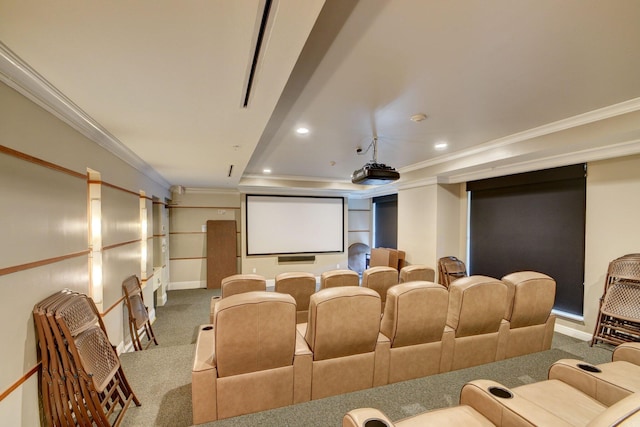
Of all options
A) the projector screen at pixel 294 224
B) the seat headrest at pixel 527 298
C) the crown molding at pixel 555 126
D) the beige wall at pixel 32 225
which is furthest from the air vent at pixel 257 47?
the projector screen at pixel 294 224

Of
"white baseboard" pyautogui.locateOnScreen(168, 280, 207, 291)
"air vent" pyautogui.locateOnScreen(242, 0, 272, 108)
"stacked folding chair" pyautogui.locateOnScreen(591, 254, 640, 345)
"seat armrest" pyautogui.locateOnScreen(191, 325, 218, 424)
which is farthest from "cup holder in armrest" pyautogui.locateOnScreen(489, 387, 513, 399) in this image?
"white baseboard" pyautogui.locateOnScreen(168, 280, 207, 291)

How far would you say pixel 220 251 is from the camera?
7.25 metres

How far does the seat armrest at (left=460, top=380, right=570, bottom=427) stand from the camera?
1153mm

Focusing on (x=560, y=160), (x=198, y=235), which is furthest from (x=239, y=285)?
(x=198, y=235)

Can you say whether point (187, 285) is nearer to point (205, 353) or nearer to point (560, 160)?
point (205, 353)

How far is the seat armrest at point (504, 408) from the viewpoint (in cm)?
115

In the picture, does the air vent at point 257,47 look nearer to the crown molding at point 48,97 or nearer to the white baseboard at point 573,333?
the crown molding at point 48,97

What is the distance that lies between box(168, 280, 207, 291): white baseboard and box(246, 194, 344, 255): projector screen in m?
1.56

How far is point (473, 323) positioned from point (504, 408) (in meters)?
1.10

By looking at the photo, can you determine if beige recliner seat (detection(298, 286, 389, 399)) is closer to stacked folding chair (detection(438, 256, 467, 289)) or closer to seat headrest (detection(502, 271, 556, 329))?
seat headrest (detection(502, 271, 556, 329))

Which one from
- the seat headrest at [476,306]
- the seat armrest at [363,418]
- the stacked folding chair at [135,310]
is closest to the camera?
the seat armrest at [363,418]

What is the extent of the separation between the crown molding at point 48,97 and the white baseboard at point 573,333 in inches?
227

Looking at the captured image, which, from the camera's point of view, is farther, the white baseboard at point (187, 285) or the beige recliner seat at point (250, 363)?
the white baseboard at point (187, 285)

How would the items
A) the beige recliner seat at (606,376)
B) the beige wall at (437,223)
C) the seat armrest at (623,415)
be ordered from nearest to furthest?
the seat armrest at (623,415), the beige recliner seat at (606,376), the beige wall at (437,223)
